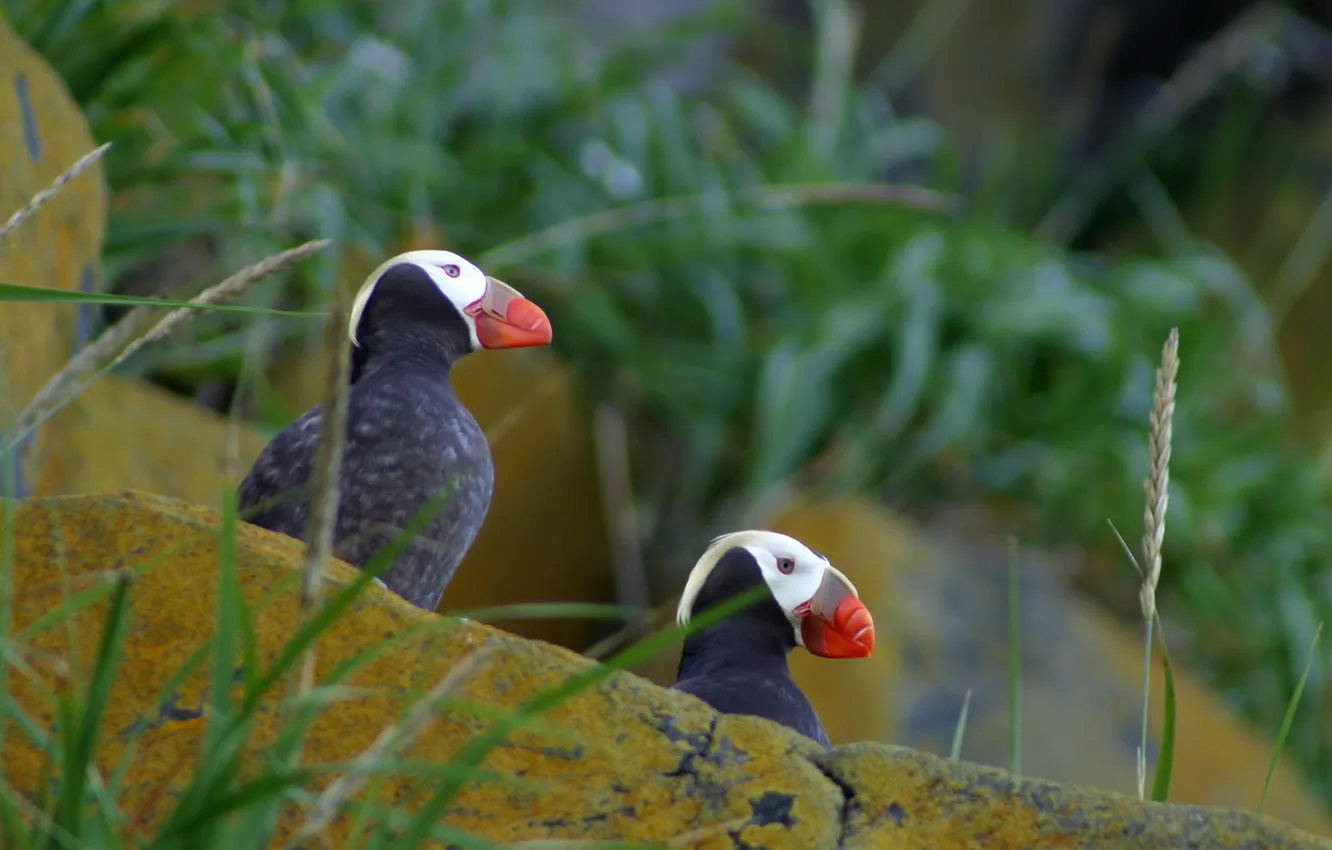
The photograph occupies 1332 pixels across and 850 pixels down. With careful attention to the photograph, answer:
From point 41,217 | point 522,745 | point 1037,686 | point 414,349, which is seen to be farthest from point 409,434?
point 1037,686

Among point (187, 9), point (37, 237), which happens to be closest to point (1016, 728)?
point (37, 237)

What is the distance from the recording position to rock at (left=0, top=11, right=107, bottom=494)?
2727 mm

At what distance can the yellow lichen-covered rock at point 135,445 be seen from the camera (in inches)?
118

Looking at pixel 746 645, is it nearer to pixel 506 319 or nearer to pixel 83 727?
pixel 506 319

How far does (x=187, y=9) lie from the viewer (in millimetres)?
4152

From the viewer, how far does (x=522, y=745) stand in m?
1.66

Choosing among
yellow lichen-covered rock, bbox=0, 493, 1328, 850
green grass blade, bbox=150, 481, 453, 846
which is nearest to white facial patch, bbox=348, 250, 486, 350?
yellow lichen-covered rock, bbox=0, 493, 1328, 850

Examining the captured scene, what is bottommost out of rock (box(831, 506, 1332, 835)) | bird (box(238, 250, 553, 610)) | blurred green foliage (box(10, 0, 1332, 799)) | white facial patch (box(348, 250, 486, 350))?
rock (box(831, 506, 1332, 835))

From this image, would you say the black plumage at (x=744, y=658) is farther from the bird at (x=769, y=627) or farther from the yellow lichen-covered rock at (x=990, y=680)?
the yellow lichen-covered rock at (x=990, y=680)

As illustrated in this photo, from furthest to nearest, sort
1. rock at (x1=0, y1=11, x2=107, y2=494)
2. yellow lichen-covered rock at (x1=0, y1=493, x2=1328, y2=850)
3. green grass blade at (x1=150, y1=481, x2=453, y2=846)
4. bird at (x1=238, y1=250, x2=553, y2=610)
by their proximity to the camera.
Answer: rock at (x1=0, y1=11, x2=107, y2=494)
bird at (x1=238, y1=250, x2=553, y2=610)
yellow lichen-covered rock at (x1=0, y1=493, x2=1328, y2=850)
green grass blade at (x1=150, y1=481, x2=453, y2=846)

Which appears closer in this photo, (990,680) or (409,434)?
(409,434)

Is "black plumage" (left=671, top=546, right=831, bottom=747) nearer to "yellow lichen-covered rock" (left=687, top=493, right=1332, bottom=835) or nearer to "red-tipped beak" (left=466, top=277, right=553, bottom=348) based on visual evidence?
"red-tipped beak" (left=466, top=277, right=553, bottom=348)

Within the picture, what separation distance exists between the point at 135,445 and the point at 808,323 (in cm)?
268

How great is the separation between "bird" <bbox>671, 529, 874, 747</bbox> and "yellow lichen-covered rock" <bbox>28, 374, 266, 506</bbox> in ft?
3.10
